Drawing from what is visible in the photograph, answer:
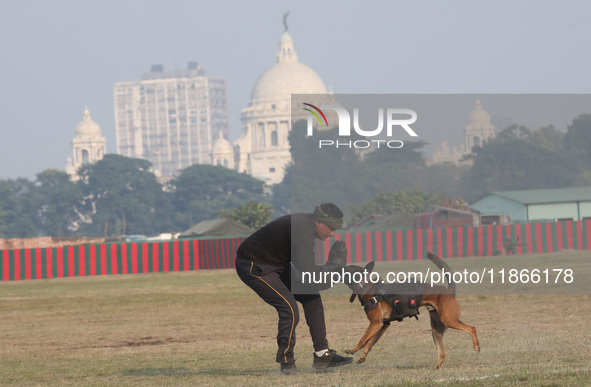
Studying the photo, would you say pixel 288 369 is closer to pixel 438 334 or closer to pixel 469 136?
pixel 438 334

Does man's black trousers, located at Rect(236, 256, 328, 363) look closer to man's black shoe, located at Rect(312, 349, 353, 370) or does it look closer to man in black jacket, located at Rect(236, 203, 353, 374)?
man in black jacket, located at Rect(236, 203, 353, 374)

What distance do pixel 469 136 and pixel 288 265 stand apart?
6803 millimetres

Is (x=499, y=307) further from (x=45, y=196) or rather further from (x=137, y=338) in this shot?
(x=45, y=196)

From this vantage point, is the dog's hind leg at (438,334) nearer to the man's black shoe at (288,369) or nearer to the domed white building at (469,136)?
the man's black shoe at (288,369)

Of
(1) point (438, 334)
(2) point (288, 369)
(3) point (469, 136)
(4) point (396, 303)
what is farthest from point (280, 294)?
(3) point (469, 136)

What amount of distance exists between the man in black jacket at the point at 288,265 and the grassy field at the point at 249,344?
39cm

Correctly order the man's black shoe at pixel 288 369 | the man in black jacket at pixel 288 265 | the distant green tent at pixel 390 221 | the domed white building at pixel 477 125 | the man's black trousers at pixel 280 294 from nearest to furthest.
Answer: the man in black jacket at pixel 288 265
the man's black trousers at pixel 280 294
the man's black shoe at pixel 288 369
the domed white building at pixel 477 125
the distant green tent at pixel 390 221

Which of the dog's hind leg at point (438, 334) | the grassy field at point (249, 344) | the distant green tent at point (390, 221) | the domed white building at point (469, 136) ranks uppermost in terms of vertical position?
the domed white building at point (469, 136)

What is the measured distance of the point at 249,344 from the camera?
1662cm

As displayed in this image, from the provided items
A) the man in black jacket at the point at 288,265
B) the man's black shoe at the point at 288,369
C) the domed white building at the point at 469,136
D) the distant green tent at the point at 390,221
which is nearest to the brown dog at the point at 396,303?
the man in black jacket at the point at 288,265

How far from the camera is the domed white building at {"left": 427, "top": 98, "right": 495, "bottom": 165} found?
17.0 metres

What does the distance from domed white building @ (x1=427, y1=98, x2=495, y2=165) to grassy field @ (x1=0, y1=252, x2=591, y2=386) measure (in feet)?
6.42

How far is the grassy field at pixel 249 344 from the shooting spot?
11.4 meters

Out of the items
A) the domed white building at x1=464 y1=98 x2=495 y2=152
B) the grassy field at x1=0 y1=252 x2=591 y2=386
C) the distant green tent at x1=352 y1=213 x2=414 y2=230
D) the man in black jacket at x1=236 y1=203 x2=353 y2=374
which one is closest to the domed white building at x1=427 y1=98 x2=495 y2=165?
the domed white building at x1=464 y1=98 x2=495 y2=152
